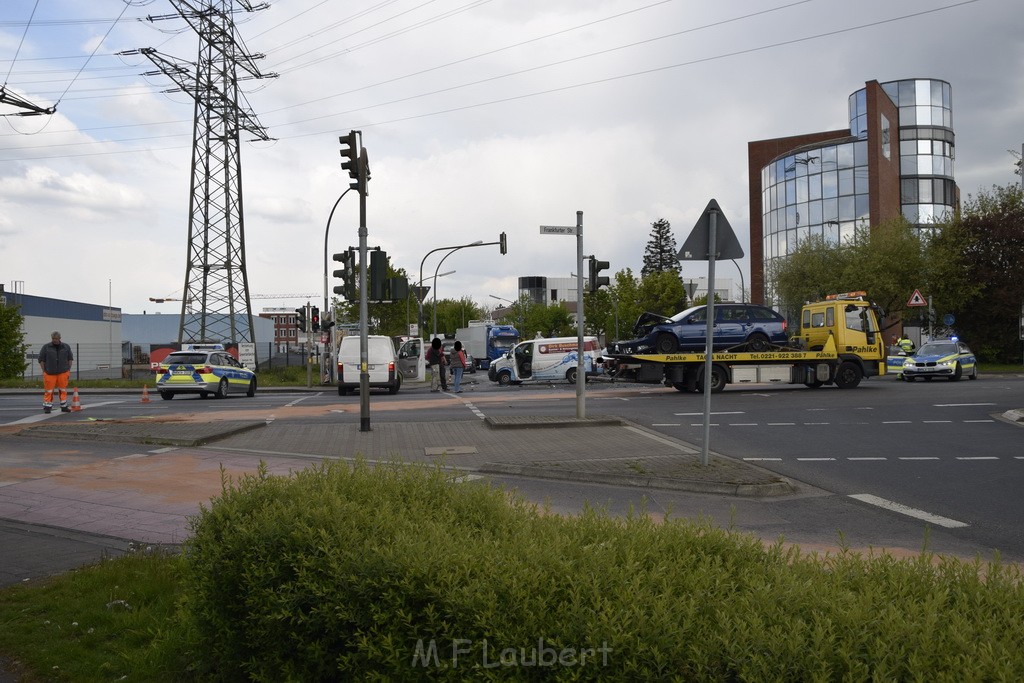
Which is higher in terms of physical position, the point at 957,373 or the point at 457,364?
the point at 457,364

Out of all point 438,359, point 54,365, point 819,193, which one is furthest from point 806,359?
point 819,193

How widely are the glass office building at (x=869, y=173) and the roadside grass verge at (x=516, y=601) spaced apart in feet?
203

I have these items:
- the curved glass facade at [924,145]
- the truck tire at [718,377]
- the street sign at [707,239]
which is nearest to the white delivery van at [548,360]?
the truck tire at [718,377]

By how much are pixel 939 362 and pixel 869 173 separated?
3376 cm

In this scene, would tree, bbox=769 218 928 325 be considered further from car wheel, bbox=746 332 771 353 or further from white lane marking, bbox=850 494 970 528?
white lane marking, bbox=850 494 970 528

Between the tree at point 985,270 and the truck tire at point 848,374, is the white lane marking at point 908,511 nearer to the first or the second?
the truck tire at point 848,374

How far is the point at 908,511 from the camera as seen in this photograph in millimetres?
8633

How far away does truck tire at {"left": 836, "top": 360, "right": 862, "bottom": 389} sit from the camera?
27.8m

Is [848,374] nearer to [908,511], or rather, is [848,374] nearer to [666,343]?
[666,343]

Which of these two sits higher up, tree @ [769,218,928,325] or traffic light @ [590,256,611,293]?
tree @ [769,218,928,325]

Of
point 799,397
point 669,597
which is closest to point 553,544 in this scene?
point 669,597

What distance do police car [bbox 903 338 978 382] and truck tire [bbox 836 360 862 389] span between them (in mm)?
7029

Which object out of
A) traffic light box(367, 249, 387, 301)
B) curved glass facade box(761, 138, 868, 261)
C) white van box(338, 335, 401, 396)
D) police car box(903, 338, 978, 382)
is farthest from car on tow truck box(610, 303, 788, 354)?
curved glass facade box(761, 138, 868, 261)

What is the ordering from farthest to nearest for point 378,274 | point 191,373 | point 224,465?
point 191,373
point 378,274
point 224,465
